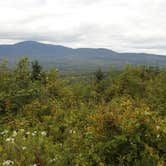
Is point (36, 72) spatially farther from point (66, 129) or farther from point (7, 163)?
point (7, 163)

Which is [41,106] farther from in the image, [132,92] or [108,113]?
[132,92]

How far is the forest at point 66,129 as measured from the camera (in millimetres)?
6281

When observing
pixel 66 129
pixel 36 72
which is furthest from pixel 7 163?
pixel 36 72

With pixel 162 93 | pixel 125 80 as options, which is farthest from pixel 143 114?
pixel 125 80

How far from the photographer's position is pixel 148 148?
6059 mm

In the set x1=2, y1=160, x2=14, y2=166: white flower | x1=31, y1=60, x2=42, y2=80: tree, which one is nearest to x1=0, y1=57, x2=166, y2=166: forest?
x1=2, y1=160, x2=14, y2=166: white flower

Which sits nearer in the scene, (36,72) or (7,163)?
(7,163)

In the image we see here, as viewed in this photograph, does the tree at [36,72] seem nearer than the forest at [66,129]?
No

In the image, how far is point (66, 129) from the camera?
367 inches

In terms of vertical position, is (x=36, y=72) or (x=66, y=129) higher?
(x=36, y=72)

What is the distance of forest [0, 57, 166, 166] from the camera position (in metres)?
6.28

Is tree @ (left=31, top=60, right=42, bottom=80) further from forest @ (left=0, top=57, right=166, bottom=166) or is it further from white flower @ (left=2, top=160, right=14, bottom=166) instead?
white flower @ (left=2, top=160, right=14, bottom=166)

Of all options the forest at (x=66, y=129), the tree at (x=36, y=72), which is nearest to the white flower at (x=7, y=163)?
the forest at (x=66, y=129)

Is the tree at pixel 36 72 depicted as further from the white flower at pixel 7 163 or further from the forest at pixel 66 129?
the white flower at pixel 7 163
